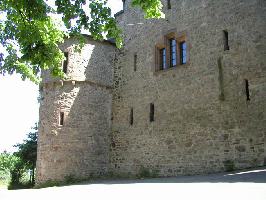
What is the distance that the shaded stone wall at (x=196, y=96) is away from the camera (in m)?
11.5

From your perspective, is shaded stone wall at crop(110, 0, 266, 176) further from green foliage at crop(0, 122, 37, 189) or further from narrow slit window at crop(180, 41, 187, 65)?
green foliage at crop(0, 122, 37, 189)

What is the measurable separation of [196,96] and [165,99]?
1.69m

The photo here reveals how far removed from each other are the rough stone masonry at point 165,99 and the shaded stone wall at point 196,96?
0.13 feet

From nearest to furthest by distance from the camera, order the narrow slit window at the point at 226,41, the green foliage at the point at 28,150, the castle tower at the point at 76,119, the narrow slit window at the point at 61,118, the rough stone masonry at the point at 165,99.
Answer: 1. the rough stone masonry at the point at 165,99
2. the narrow slit window at the point at 226,41
3. the castle tower at the point at 76,119
4. the narrow slit window at the point at 61,118
5. the green foliage at the point at 28,150

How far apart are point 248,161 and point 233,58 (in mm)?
4045

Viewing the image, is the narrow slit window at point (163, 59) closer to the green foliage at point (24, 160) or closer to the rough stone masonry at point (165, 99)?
the rough stone masonry at point (165, 99)

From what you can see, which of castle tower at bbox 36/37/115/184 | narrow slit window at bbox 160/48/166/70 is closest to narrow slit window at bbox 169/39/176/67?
narrow slit window at bbox 160/48/166/70

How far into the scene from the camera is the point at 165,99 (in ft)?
47.0

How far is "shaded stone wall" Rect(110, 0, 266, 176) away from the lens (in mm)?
11531

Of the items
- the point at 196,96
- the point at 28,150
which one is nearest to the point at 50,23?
the point at 196,96

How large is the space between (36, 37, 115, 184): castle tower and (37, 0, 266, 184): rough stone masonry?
5 cm

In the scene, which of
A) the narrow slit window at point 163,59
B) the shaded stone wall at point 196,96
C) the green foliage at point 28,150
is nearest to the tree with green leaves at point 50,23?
the shaded stone wall at point 196,96

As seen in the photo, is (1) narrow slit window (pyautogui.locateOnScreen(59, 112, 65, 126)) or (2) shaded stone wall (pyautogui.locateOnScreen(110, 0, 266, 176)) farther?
(1) narrow slit window (pyautogui.locateOnScreen(59, 112, 65, 126))

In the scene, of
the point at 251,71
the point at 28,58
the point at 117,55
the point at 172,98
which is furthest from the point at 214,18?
the point at 28,58
